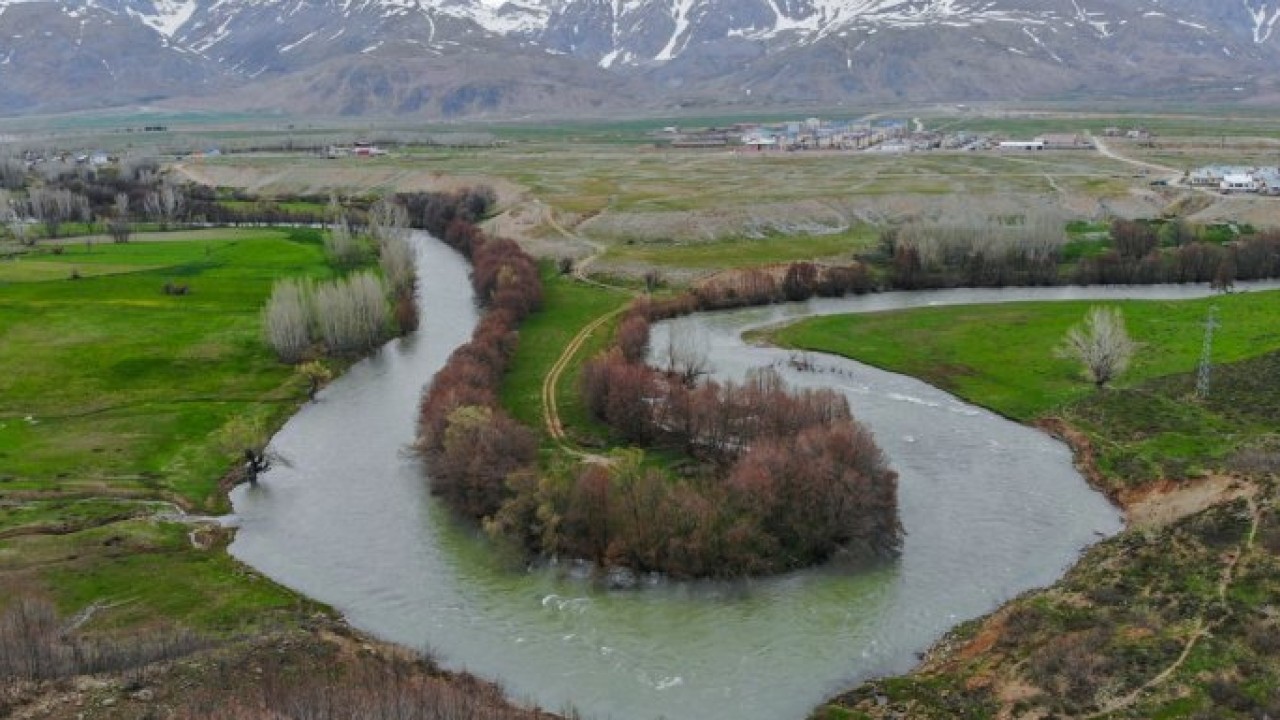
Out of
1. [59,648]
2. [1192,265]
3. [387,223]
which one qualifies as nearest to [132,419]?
[59,648]

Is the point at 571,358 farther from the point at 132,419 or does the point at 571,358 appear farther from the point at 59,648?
the point at 59,648

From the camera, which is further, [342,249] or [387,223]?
[387,223]

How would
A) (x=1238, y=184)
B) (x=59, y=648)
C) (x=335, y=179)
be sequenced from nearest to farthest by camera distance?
(x=59, y=648)
(x=1238, y=184)
(x=335, y=179)

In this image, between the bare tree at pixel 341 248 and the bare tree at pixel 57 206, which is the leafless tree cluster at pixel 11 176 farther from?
the bare tree at pixel 341 248

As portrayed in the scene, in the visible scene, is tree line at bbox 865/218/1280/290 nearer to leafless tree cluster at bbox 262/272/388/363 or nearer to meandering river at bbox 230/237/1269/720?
meandering river at bbox 230/237/1269/720

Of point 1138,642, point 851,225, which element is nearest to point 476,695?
point 1138,642

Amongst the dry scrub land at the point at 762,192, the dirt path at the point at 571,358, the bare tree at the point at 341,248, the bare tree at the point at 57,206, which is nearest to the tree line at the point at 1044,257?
the dry scrub land at the point at 762,192

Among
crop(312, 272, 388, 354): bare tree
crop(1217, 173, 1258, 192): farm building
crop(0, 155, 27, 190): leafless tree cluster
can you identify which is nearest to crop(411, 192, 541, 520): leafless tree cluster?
crop(312, 272, 388, 354): bare tree
